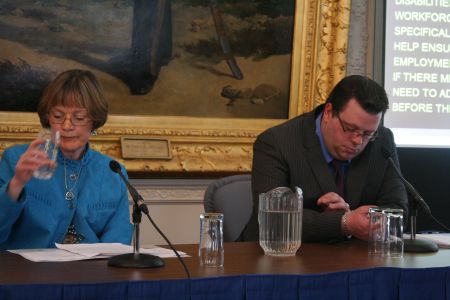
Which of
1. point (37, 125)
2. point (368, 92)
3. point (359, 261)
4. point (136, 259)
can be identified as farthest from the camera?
point (37, 125)

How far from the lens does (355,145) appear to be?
11.6 feet

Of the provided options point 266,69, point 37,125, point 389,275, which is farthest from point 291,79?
point 389,275

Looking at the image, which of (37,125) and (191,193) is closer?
(37,125)

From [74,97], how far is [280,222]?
3.10 ft

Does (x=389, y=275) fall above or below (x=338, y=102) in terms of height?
below

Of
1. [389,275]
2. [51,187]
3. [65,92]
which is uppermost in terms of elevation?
[65,92]

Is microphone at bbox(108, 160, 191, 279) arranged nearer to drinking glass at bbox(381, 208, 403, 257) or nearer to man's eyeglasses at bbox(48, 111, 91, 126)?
man's eyeglasses at bbox(48, 111, 91, 126)

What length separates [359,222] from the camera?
10.9ft

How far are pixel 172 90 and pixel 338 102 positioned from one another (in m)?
1.62

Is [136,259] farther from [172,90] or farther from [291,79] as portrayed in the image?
[291,79]

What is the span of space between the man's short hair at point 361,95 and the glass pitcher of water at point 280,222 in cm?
64

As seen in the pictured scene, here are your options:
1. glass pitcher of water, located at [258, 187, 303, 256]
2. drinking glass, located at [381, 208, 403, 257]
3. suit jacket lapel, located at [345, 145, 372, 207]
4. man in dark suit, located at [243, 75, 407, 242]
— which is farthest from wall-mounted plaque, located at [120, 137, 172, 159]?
drinking glass, located at [381, 208, 403, 257]

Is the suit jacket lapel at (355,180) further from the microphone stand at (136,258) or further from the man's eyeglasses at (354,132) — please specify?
the microphone stand at (136,258)

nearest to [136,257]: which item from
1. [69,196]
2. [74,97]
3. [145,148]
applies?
[69,196]
